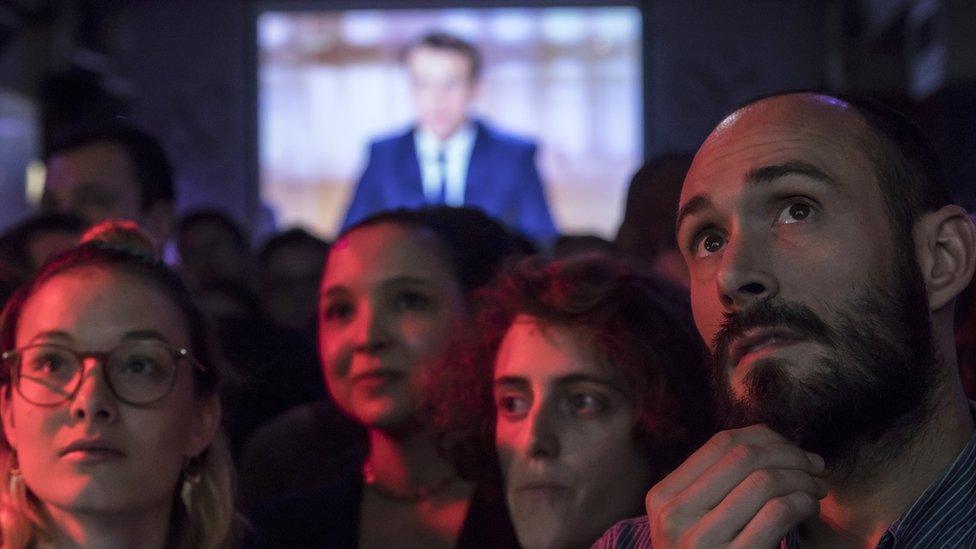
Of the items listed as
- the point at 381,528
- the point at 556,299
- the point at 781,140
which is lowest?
the point at 381,528

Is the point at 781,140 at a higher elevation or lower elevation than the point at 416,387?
higher

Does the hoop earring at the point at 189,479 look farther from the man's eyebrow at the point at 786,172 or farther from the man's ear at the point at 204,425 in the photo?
the man's eyebrow at the point at 786,172

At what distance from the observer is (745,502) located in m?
1.44

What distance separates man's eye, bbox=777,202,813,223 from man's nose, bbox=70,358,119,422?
1.11 metres

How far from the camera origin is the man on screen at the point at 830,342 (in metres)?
1.45

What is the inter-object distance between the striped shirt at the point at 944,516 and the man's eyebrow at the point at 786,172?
350 mm

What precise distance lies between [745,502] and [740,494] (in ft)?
0.03

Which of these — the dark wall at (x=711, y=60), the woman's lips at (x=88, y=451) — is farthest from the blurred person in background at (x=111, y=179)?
the dark wall at (x=711, y=60)

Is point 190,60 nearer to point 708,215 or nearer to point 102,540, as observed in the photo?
point 102,540

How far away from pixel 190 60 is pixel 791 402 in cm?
757

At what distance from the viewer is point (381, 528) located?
263cm

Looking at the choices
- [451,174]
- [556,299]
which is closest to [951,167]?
[556,299]

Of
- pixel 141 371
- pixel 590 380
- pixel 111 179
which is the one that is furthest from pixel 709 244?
pixel 111 179

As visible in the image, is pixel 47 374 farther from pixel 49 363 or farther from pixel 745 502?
pixel 745 502
